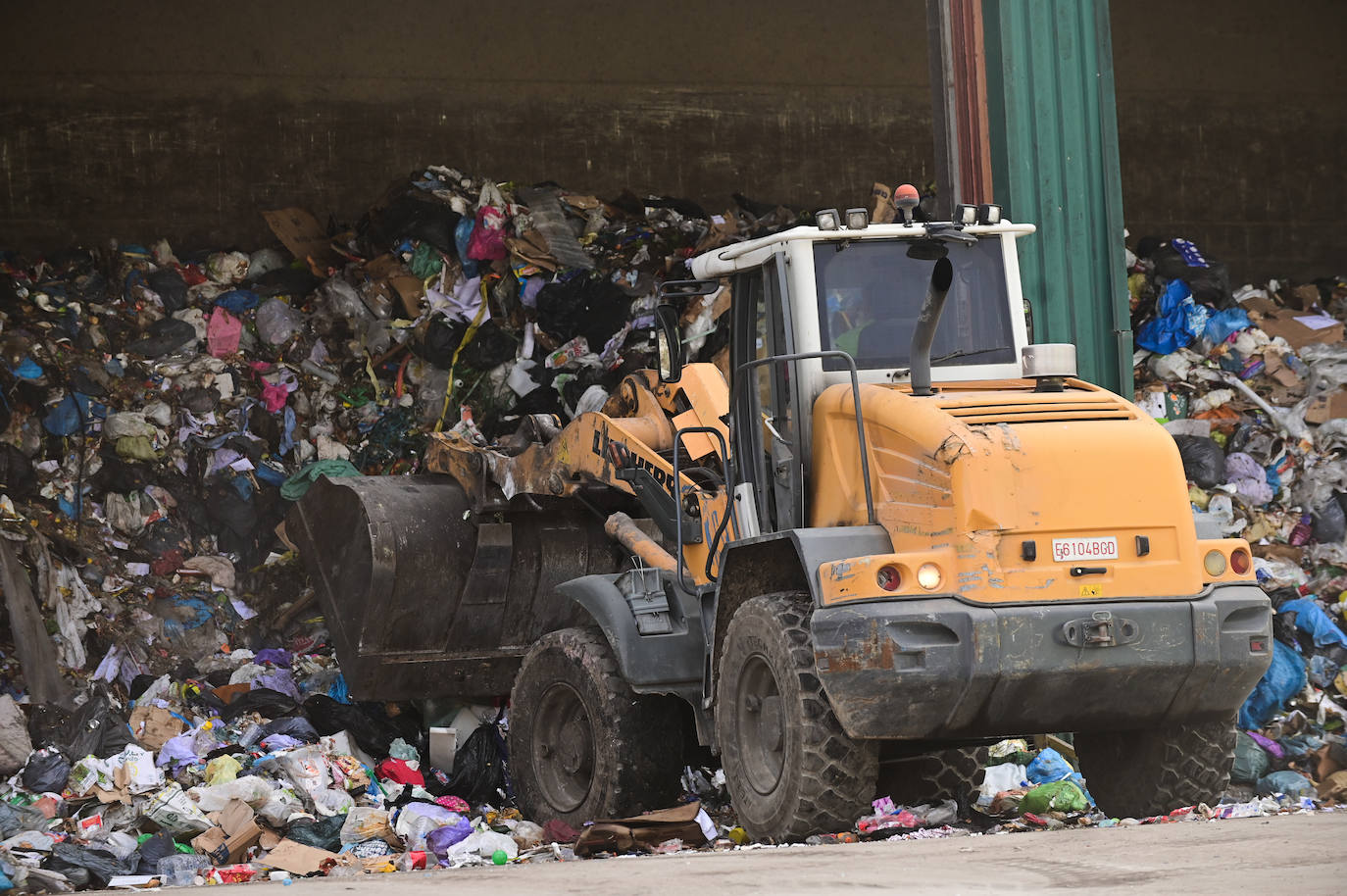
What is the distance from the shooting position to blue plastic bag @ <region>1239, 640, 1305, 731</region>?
29.0ft

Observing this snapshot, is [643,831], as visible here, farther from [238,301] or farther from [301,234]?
[301,234]

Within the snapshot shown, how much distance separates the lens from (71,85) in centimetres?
1409

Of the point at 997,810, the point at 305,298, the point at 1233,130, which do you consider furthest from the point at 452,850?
the point at 1233,130

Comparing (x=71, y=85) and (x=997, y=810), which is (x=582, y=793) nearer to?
(x=997, y=810)

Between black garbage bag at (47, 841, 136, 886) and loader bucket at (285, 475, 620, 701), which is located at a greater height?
loader bucket at (285, 475, 620, 701)

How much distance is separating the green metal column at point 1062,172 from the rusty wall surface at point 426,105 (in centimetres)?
655

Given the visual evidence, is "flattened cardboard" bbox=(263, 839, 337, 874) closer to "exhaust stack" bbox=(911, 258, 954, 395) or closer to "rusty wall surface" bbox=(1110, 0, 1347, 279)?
"exhaust stack" bbox=(911, 258, 954, 395)

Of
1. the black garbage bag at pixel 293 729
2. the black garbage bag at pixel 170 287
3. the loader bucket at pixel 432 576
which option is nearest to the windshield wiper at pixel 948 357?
the loader bucket at pixel 432 576

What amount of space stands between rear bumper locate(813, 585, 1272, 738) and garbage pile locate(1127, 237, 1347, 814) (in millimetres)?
3372

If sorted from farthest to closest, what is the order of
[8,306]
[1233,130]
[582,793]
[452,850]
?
[1233,130] → [8,306] → [582,793] → [452,850]

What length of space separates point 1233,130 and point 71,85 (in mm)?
10616

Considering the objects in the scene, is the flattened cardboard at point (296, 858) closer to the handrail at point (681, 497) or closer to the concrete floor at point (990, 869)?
the concrete floor at point (990, 869)

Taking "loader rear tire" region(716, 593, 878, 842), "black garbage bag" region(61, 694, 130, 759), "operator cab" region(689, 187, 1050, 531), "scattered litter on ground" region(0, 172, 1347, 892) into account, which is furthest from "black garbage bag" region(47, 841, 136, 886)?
"operator cab" region(689, 187, 1050, 531)

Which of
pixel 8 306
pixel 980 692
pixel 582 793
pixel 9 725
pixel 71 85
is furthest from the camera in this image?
pixel 71 85
